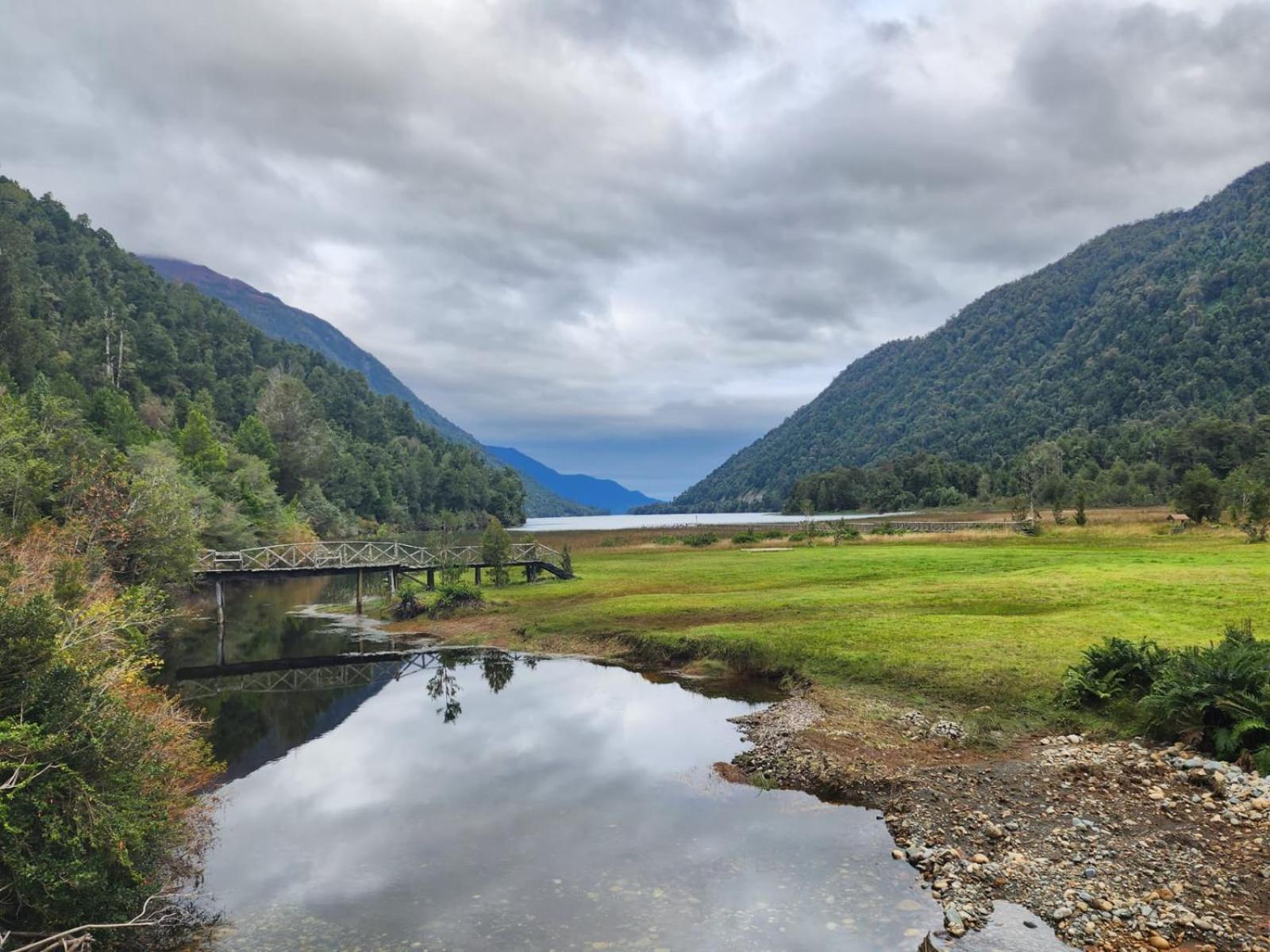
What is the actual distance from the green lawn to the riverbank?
0.50 feet

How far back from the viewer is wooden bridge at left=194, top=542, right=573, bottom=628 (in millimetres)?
57375

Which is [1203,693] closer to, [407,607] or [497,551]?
[407,607]

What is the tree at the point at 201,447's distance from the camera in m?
98.7

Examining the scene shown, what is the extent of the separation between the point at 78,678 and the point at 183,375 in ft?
591

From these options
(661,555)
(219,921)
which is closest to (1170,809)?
(219,921)

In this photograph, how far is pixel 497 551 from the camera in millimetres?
65875

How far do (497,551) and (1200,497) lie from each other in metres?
69.2

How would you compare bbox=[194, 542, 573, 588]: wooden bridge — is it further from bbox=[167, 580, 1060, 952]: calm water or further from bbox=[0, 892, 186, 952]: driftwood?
bbox=[0, 892, 186, 952]: driftwood

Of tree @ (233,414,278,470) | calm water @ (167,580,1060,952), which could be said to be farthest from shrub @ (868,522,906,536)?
tree @ (233,414,278,470)

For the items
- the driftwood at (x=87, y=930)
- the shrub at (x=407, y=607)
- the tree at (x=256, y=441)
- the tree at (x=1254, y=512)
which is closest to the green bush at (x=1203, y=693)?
the driftwood at (x=87, y=930)

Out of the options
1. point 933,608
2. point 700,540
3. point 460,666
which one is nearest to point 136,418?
point 700,540

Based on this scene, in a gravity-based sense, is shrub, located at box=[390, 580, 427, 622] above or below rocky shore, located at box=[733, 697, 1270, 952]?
above

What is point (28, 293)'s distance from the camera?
439ft

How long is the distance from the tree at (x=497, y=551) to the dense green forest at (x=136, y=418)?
73.8 feet
